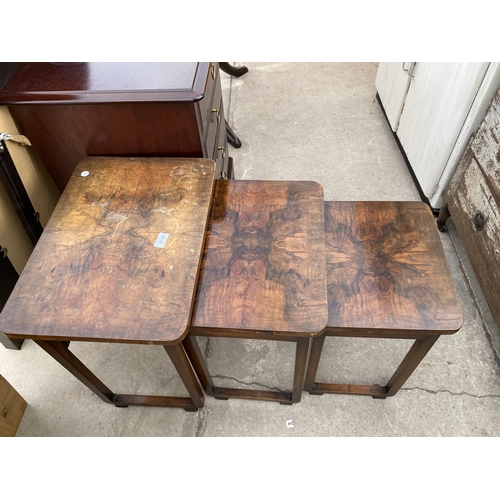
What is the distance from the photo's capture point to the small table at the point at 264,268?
3.27 feet

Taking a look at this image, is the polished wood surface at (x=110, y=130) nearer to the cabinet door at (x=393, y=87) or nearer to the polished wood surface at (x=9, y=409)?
the polished wood surface at (x=9, y=409)

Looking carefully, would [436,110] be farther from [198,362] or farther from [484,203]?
[198,362]

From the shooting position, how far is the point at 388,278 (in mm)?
1132

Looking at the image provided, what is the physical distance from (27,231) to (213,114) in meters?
0.85

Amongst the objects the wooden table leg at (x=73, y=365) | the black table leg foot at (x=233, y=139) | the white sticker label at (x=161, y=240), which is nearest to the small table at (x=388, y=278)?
the white sticker label at (x=161, y=240)

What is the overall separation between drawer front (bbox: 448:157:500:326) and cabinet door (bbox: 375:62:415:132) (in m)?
0.75

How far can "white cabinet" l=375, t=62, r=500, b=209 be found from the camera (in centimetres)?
150

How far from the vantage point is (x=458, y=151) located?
65.9 inches

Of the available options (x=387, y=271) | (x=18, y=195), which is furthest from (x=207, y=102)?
(x=387, y=271)

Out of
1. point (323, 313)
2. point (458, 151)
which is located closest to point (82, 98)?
point (323, 313)

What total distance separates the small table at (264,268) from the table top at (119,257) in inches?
3.4

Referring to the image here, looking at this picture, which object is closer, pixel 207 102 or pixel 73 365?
pixel 73 365

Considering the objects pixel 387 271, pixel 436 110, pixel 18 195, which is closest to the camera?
pixel 387 271

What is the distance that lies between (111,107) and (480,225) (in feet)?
4.66
